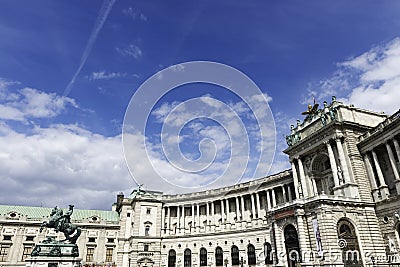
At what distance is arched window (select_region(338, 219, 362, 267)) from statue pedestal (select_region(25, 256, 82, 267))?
3013 cm

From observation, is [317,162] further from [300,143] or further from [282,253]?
[282,253]

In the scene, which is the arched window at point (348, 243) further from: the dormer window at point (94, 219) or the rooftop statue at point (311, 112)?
the dormer window at point (94, 219)

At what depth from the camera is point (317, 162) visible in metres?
48.2

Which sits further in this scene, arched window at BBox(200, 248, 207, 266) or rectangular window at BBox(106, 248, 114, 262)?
rectangular window at BBox(106, 248, 114, 262)

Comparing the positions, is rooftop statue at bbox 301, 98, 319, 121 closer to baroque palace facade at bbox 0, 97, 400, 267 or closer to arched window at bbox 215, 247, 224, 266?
baroque palace facade at bbox 0, 97, 400, 267

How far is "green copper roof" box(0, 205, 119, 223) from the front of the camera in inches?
2842

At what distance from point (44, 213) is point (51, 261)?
5044 centimetres

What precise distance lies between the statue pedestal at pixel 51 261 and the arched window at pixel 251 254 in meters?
37.1

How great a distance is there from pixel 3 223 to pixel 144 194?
31221 millimetres

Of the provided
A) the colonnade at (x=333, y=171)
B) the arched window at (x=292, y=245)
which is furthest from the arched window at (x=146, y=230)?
the arched window at (x=292, y=245)

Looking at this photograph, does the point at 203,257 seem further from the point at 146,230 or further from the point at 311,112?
the point at 311,112

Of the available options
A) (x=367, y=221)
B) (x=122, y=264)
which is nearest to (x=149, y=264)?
(x=122, y=264)

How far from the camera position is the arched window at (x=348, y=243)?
35.0 metres

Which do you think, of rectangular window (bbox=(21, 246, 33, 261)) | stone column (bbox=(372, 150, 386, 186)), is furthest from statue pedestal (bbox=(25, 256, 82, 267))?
rectangular window (bbox=(21, 246, 33, 261))
